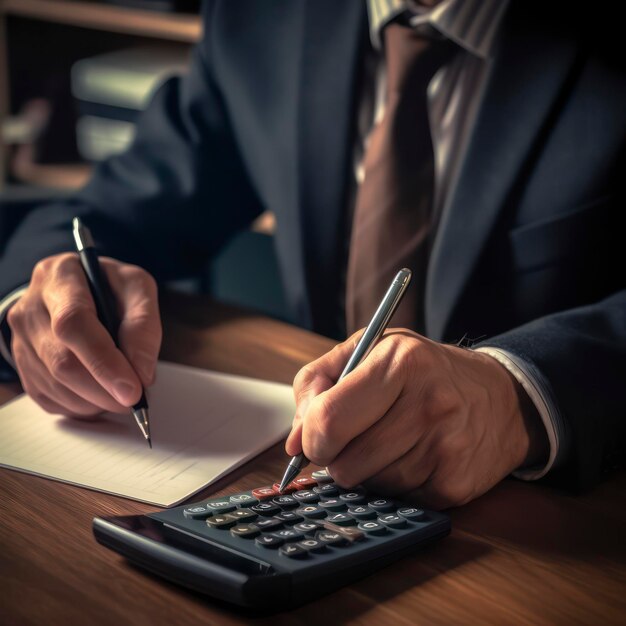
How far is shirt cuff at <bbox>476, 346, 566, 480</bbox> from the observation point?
0.56 m

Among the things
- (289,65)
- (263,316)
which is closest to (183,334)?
(263,316)

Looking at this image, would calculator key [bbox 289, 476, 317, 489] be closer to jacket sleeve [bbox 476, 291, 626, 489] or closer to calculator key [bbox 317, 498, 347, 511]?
calculator key [bbox 317, 498, 347, 511]

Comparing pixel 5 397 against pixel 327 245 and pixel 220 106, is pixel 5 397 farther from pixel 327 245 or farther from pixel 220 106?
pixel 220 106

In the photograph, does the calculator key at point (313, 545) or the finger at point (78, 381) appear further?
the finger at point (78, 381)

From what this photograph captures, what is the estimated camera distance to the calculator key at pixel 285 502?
1.60ft

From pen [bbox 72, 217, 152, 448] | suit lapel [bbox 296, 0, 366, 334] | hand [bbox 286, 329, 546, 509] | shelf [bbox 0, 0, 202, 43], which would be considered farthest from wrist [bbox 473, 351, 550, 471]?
shelf [bbox 0, 0, 202, 43]

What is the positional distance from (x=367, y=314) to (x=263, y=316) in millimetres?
114

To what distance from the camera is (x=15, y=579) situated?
438mm

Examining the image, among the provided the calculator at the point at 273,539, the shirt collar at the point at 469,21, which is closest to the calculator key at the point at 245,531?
the calculator at the point at 273,539

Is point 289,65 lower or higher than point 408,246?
higher

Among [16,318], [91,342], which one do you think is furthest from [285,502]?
[16,318]

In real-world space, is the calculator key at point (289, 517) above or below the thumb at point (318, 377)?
below

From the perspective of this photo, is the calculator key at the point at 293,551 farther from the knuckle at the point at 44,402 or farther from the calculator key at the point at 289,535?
the knuckle at the point at 44,402

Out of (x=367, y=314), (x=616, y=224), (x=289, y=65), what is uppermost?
(x=289, y=65)
